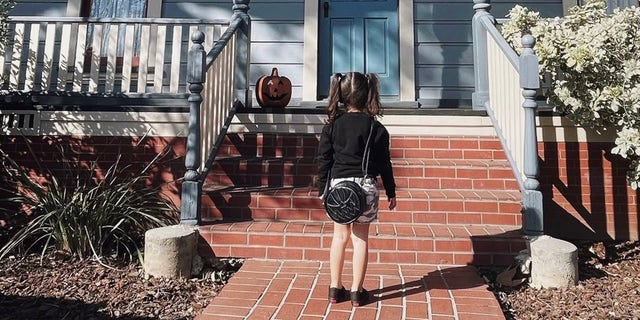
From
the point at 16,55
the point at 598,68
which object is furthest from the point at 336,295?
the point at 16,55

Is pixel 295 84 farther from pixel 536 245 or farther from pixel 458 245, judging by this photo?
pixel 536 245

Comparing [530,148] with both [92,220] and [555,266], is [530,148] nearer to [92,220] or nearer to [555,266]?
[555,266]

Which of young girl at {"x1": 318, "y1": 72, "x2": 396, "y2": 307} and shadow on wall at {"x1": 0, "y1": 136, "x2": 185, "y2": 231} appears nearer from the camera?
young girl at {"x1": 318, "y1": 72, "x2": 396, "y2": 307}

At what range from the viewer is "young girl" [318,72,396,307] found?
7.48 ft

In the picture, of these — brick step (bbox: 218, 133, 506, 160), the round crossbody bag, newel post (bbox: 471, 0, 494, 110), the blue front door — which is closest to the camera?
the round crossbody bag

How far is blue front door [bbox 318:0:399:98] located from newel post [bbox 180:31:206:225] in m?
2.68

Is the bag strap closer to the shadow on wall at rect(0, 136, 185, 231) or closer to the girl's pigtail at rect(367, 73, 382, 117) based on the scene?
the girl's pigtail at rect(367, 73, 382, 117)

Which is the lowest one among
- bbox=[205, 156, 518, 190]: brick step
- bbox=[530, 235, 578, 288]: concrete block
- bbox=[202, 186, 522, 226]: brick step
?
bbox=[530, 235, 578, 288]: concrete block

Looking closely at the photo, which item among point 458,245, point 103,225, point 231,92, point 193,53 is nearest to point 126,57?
point 231,92

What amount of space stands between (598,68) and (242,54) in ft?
10.8

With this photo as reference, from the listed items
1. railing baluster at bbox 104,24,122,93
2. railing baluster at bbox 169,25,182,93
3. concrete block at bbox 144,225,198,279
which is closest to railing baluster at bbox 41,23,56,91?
railing baluster at bbox 104,24,122,93

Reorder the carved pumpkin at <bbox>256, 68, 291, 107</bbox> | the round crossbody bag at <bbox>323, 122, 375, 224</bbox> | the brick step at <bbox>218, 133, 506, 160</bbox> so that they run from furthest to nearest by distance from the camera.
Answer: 1. the carved pumpkin at <bbox>256, 68, 291, 107</bbox>
2. the brick step at <bbox>218, 133, 506, 160</bbox>
3. the round crossbody bag at <bbox>323, 122, 375, 224</bbox>

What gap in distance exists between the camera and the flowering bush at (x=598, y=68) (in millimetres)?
3242

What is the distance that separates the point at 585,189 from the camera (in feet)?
12.5
